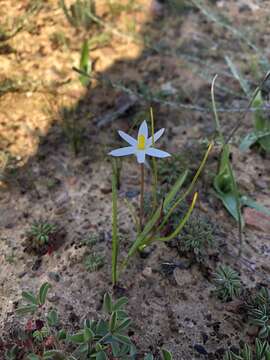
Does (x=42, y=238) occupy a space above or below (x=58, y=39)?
below

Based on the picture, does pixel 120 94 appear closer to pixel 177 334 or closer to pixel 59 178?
pixel 59 178

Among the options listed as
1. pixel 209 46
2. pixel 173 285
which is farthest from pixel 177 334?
pixel 209 46

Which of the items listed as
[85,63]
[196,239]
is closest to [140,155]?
[196,239]

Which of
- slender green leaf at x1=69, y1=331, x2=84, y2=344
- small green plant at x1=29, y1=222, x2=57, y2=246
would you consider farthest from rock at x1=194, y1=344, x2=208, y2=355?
small green plant at x1=29, y1=222, x2=57, y2=246

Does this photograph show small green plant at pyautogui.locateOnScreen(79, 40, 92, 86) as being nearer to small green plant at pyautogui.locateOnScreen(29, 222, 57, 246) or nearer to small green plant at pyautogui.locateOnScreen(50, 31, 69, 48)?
small green plant at pyautogui.locateOnScreen(50, 31, 69, 48)

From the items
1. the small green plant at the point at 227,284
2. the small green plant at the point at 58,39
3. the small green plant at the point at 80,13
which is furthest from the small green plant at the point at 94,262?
the small green plant at the point at 80,13

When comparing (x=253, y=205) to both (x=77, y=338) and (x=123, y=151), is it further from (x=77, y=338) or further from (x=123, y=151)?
(x=77, y=338)
